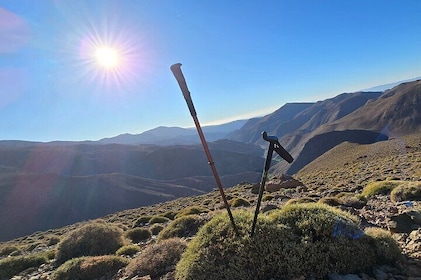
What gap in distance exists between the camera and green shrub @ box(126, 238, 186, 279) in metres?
7.22

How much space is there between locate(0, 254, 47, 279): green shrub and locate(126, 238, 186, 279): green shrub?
728cm

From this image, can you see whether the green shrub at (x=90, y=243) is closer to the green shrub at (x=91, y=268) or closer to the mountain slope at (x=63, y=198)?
the green shrub at (x=91, y=268)

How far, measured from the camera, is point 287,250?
17.5 ft

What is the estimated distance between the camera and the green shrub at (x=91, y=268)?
840 cm

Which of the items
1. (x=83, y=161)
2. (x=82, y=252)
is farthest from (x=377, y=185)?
(x=83, y=161)

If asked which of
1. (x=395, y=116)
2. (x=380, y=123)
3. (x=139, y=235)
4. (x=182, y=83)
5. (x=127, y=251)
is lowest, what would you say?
(x=380, y=123)

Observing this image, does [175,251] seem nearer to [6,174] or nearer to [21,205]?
[21,205]

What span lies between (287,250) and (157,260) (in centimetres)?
367

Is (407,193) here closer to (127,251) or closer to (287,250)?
(287,250)

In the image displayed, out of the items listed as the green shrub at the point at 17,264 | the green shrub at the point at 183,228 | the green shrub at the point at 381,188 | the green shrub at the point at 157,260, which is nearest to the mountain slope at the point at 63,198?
the green shrub at the point at 17,264

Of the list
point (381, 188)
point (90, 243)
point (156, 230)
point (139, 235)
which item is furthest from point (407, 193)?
point (90, 243)

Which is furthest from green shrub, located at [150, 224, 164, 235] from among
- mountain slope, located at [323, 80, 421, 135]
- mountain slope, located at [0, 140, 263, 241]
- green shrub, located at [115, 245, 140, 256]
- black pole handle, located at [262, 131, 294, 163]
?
mountain slope, located at [323, 80, 421, 135]

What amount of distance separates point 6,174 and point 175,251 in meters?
141

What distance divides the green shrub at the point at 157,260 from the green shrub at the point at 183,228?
11.6 ft
